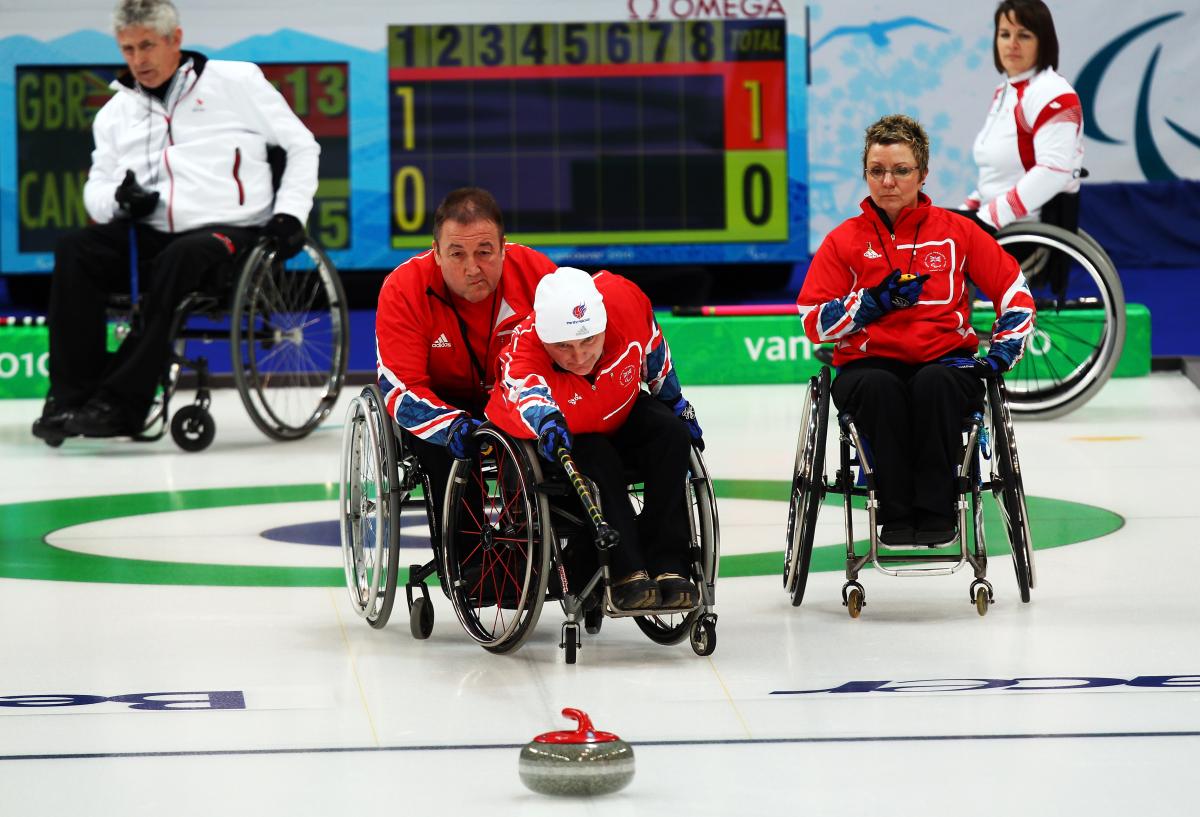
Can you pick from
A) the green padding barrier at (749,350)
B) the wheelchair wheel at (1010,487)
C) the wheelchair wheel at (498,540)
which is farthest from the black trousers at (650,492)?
the green padding barrier at (749,350)

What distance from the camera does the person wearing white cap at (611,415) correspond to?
330 cm

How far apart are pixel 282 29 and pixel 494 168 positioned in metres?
1.27

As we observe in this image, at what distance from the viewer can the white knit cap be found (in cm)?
332

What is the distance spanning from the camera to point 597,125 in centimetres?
916

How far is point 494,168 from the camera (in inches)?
362

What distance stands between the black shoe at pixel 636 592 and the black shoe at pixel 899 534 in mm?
666

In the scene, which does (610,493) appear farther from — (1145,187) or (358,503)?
(1145,187)

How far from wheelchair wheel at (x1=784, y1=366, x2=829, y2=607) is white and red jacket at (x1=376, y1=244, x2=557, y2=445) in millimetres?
591

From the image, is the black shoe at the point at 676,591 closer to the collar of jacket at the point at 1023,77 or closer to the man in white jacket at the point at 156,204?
the man in white jacket at the point at 156,204

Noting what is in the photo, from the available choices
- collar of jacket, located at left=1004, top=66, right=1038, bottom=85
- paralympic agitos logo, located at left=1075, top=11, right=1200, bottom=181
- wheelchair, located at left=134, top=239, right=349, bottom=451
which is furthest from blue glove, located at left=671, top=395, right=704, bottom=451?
paralympic agitos logo, located at left=1075, top=11, right=1200, bottom=181

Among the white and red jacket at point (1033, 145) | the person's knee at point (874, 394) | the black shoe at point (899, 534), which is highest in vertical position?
the white and red jacket at point (1033, 145)

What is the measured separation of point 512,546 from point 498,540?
0.03 metres

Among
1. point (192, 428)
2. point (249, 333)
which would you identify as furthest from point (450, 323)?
point (192, 428)

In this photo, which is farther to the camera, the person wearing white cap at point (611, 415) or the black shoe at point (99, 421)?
the black shoe at point (99, 421)
